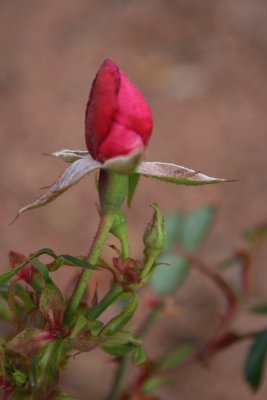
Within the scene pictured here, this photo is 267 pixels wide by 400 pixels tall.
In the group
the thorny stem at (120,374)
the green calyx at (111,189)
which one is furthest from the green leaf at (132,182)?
the thorny stem at (120,374)

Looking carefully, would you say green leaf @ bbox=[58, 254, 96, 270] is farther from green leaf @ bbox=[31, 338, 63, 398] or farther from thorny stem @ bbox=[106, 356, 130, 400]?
thorny stem @ bbox=[106, 356, 130, 400]

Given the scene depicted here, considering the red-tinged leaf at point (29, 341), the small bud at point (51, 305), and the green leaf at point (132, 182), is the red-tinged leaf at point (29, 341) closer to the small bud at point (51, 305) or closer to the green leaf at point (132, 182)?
the small bud at point (51, 305)

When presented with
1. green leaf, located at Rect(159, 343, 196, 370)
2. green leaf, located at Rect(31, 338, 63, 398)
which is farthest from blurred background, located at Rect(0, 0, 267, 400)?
green leaf, located at Rect(31, 338, 63, 398)

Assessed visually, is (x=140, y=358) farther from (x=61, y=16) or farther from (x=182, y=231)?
(x=61, y=16)

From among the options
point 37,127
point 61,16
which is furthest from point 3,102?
point 61,16

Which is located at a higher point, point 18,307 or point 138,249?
point 18,307

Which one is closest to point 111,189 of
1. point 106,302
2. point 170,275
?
point 106,302
